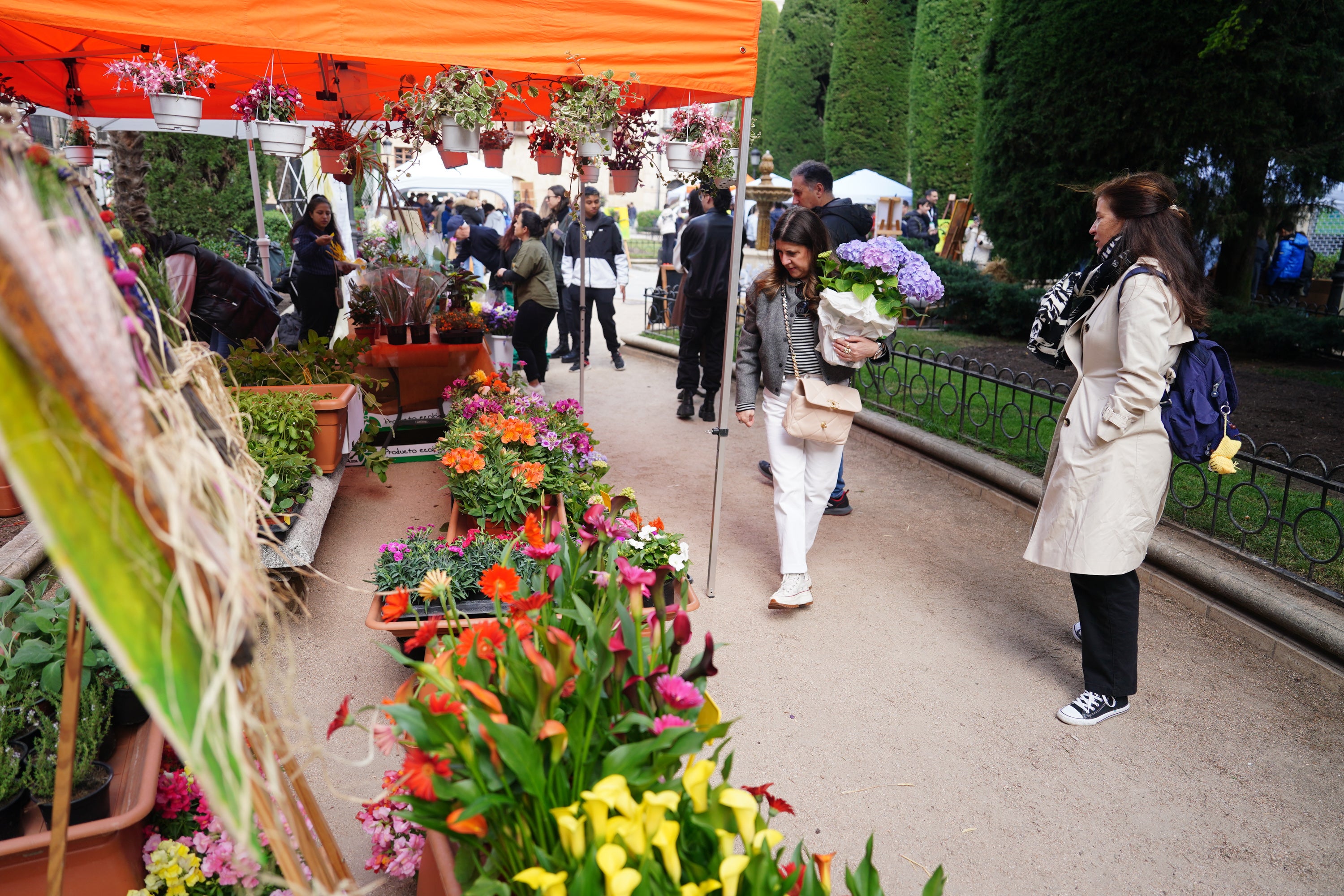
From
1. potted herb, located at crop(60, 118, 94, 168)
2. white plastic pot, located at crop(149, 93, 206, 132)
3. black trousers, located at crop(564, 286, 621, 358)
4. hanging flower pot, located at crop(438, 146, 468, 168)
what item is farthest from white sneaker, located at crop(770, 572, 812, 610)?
potted herb, located at crop(60, 118, 94, 168)

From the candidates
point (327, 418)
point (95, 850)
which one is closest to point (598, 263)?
point (327, 418)

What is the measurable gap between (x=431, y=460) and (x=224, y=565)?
196 inches

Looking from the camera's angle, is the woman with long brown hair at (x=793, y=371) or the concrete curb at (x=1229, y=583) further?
the woman with long brown hair at (x=793, y=371)

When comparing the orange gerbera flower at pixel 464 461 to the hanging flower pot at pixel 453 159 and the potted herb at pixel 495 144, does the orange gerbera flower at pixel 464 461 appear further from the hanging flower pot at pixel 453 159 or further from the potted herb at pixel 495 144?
the hanging flower pot at pixel 453 159

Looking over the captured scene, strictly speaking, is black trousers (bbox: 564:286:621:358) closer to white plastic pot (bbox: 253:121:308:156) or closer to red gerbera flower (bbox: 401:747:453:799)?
white plastic pot (bbox: 253:121:308:156)

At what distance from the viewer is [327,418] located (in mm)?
4285

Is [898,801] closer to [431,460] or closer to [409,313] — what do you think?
[431,460]

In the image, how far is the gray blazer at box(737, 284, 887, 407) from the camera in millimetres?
3969

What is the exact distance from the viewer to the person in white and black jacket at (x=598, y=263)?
8719 millimetres

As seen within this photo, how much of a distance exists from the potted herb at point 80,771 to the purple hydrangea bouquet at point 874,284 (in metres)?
2.92

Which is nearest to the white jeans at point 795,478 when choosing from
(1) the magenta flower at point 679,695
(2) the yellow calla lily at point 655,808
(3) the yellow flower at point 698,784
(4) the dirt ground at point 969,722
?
(4) the dirt ground at point 969,722

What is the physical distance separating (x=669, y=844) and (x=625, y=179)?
4770 mm

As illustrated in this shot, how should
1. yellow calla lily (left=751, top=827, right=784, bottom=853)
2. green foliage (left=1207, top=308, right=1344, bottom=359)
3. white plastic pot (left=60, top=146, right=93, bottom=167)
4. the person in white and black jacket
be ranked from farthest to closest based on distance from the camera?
the person in white and black jacket, green foliage (left=1207, top=308, right=1344, bottom=359), white plastic pot (left=60, top=146, right=93, bottom=167), yellow calla lily (left=751, top=827, right=784, bottom=853)

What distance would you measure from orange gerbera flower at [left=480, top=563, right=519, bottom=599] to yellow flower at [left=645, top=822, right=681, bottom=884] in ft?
2.95
